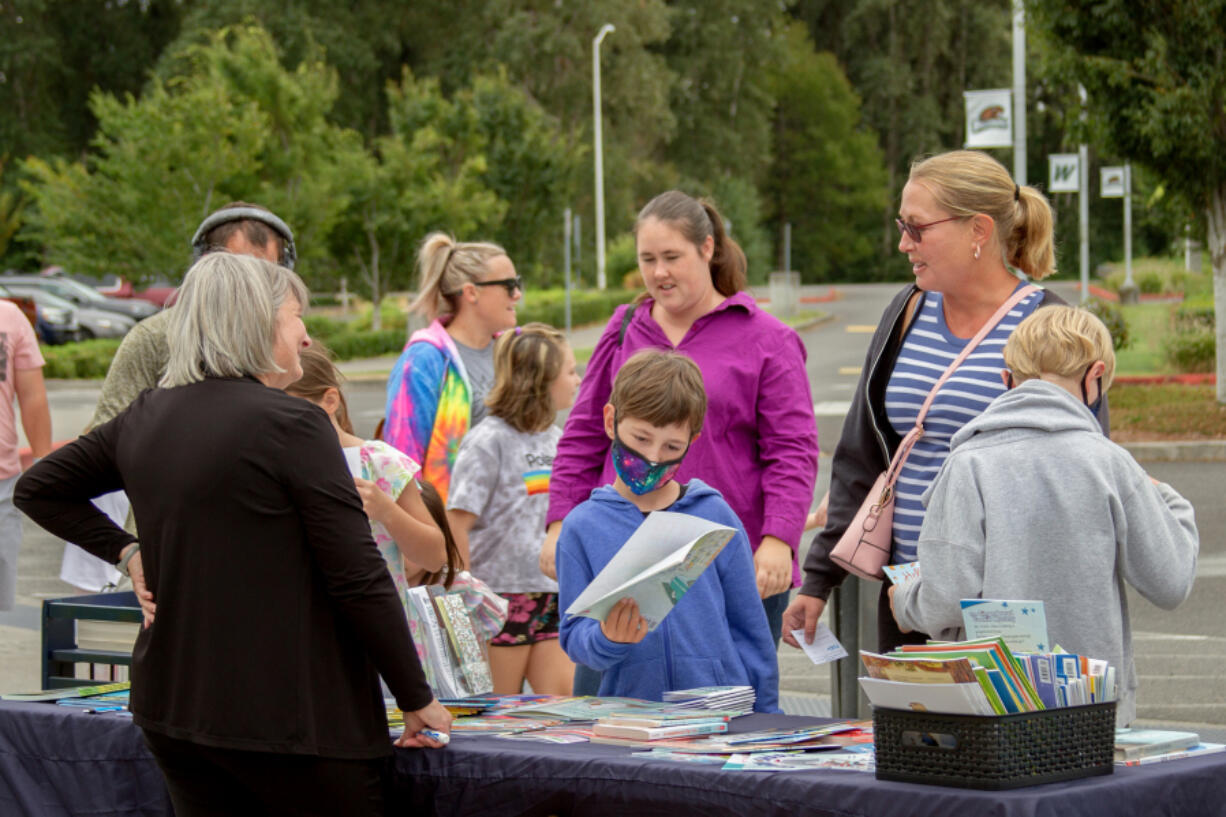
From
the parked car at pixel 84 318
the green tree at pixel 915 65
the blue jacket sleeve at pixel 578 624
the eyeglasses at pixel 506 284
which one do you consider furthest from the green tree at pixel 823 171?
the blue jacket sleeve at pixel 578 624

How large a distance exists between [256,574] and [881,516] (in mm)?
1665

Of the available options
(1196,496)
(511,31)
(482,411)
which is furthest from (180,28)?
(482,411)

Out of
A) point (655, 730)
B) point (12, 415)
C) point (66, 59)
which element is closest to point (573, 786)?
point (655, 730)

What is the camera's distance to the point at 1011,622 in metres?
3.12

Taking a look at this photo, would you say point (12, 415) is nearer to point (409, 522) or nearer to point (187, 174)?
point (409, 522)

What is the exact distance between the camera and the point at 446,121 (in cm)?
3853

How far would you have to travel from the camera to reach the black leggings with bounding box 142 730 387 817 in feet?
10.9

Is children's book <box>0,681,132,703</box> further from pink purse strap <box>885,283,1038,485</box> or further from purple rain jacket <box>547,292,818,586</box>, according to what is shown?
pink purse strap <box>885,283,1038,485</box>

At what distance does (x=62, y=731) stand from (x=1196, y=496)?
11.7 meters

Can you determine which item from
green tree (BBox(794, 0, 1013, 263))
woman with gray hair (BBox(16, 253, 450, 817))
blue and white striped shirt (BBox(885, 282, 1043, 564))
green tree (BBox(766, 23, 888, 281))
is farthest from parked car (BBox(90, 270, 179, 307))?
green tree (BBox(794, 0, 1013, 263))

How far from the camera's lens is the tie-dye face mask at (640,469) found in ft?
13.5

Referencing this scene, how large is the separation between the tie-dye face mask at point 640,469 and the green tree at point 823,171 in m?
75.9

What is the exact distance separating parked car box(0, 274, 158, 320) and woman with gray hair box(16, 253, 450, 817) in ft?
118

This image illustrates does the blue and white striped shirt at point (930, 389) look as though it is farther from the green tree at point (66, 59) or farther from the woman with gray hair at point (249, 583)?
the green tree at point (66, 59)
